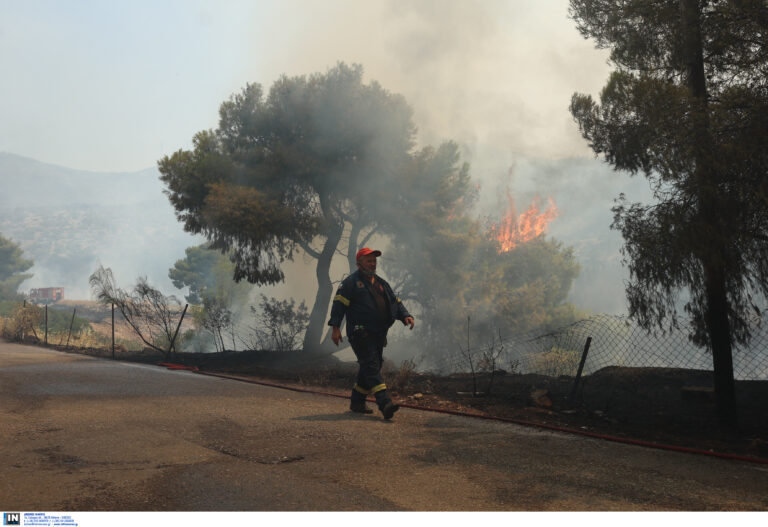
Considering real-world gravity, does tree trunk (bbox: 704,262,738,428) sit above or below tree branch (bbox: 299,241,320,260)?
below

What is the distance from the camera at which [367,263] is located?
787 centimetres

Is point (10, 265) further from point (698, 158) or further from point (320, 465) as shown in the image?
point (698, 158)

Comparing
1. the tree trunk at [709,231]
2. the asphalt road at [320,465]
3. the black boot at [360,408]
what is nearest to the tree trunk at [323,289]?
the asphalt road at [320,465]

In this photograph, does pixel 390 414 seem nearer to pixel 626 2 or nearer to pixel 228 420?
pixel 228 420

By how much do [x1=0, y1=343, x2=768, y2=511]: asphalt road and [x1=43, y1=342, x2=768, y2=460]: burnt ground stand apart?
118 centimetres

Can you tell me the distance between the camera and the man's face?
25.7 ft

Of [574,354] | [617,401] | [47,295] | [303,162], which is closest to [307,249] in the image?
[303,162]

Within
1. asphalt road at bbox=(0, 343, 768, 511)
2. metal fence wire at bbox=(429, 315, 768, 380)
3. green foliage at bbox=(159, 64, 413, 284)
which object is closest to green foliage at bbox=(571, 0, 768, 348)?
metal fence wire at bbox=(429, 315, 768, 380)

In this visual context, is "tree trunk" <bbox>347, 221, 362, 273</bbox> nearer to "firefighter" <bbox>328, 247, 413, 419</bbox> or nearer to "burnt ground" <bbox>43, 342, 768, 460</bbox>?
"burnt ground" <bbox>43, 342, 768, 460</bbox>

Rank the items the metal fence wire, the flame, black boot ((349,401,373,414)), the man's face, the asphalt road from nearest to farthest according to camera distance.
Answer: the asphalt road
the man's face
black boot ((349,401,373,414))
the metal fence wire
the flame

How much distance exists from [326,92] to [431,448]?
2041 centimetres

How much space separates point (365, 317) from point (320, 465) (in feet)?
9.81

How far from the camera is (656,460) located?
548 centimetres

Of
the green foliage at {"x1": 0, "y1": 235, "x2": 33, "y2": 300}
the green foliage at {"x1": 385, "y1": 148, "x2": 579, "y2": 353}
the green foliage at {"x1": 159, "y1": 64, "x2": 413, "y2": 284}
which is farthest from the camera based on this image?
the green foliage at {"x1": 0, "y1": 235, "x2": 33, "y2": 300}
